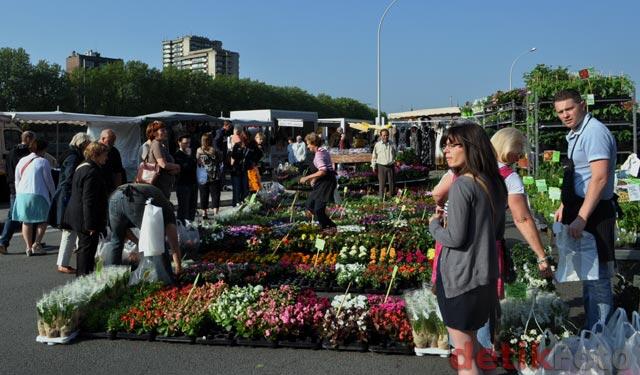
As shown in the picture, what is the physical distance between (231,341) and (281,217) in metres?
6.89

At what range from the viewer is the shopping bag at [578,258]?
13.6 feet

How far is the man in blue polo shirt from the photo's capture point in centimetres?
406

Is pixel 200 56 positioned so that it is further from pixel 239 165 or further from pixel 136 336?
pixel 136 336

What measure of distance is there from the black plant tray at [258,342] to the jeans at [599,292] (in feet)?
7.91

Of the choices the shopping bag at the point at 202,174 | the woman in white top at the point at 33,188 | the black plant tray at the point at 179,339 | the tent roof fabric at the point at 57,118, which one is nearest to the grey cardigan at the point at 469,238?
the black plant tray at the point at 179,339

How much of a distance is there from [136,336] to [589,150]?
387 centimetres

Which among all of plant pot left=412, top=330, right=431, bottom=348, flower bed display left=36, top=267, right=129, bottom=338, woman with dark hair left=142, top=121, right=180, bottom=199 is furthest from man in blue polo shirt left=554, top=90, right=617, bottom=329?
woman with dark hair left=142, top=121, right=180, bottom=199

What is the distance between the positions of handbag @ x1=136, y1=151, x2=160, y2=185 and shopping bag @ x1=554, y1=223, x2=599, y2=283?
19.0ft

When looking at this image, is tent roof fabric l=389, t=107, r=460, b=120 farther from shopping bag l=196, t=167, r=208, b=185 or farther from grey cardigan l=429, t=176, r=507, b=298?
grey cardigan l=429, t=176, r=507, b=298

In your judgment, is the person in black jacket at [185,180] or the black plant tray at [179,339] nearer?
the black plant tray at [179,339]

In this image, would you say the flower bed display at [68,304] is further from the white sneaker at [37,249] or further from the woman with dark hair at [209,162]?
the woman with dark hair at [209,162]

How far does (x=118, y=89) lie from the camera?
51875mm

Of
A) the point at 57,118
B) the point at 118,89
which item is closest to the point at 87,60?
the point at 118,89

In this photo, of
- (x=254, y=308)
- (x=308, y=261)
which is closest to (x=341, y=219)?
(x=308, y=261)
